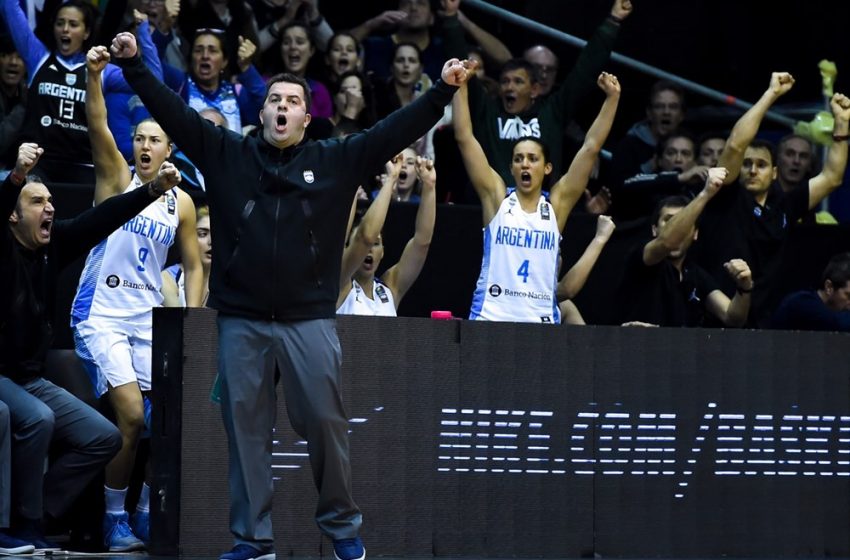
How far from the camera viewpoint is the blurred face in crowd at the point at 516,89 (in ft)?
37.7

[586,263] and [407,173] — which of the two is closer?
[586,263]

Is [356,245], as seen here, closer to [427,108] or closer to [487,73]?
[427,108]

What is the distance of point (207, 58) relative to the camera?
10.8m

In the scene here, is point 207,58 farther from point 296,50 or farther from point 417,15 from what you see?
point 417,15

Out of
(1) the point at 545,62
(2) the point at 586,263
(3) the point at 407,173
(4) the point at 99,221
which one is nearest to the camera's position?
(4) the point at 99,221

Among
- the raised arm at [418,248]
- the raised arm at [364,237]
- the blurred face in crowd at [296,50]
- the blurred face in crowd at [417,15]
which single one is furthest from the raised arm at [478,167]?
the blurred face in crowd at [417,15]

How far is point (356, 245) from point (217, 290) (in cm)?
253

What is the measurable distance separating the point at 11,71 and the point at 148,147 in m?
2.12

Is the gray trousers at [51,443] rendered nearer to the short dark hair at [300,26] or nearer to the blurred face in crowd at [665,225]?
the blurred face in crowd at [665,225]

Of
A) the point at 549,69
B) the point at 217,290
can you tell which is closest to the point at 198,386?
the point at 217,290

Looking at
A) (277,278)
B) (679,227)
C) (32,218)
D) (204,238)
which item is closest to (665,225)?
(679,227)

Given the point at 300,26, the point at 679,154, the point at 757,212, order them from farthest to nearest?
1. the point at 300,26
2. the point at 679,154
3. the point at 757,212

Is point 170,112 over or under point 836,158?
under

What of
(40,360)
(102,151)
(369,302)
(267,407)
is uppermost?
(102,151)
